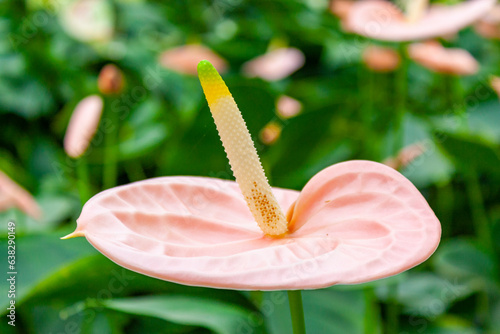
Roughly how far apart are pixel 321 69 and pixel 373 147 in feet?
1.82

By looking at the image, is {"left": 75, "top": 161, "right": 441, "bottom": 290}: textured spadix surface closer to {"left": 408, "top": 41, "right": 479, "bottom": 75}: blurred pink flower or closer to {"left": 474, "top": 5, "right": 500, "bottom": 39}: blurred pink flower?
{"left": 408, "top": 41, "right": 479, "bottom": 75}: blurred pink flower

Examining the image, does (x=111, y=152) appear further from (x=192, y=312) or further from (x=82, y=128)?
(x=192, y=312)

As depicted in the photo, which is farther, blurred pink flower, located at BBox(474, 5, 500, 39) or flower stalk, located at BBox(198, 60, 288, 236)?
blurred pink flower, located at BBox(474, 5, 500, 39)

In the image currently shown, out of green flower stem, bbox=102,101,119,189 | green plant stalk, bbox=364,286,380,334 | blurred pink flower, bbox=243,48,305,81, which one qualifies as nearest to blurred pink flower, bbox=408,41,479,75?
blurred pink flower, bbox=243,48,305,81

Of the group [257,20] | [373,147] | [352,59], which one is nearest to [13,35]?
[257,20]

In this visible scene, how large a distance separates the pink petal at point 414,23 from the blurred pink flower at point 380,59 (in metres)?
0.22

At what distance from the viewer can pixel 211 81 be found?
35 centimetres

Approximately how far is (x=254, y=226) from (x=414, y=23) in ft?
1.69

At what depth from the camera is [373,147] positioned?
0.91 meters

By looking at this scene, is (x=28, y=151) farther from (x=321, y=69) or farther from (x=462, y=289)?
(x=462, y=289)

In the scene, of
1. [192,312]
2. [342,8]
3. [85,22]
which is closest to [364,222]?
[192,312]

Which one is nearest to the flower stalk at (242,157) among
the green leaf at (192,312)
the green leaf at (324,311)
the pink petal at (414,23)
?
the green leaf at (192,312)

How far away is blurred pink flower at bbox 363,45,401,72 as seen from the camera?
1083mm

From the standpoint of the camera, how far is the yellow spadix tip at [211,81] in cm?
35
